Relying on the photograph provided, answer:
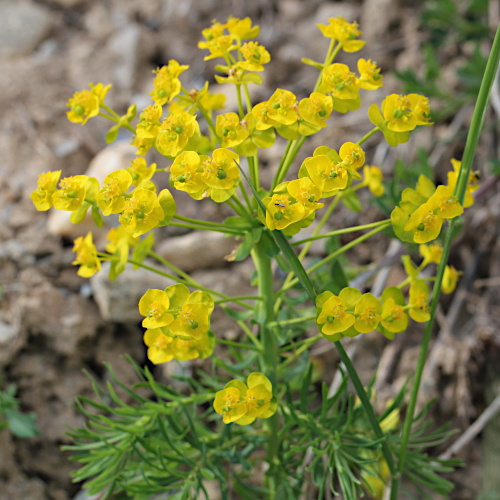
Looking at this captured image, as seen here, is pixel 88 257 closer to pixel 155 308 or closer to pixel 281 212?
pixel 155 308

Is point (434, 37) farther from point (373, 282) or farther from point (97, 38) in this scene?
point (97, 38)

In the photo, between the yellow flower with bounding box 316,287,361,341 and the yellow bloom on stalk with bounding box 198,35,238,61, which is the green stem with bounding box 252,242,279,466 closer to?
the yellow flower with bounding box 316,287,361,341

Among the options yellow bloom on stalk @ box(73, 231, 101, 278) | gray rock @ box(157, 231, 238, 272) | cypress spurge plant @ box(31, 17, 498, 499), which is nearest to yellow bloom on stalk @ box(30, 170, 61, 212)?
cypress spurge plant @ box(31, 17, 498, 499)

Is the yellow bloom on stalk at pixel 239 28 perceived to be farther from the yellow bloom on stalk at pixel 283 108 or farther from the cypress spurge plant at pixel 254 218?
the yellow bloom on stalk at pixel 283 108

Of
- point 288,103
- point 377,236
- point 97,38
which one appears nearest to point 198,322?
point 288,103

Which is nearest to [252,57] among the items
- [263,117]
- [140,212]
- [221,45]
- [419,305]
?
[221,45]

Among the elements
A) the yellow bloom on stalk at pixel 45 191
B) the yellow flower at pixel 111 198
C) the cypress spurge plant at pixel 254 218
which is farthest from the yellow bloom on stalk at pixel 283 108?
the yellow bloom on stalk at pixel 45 191
